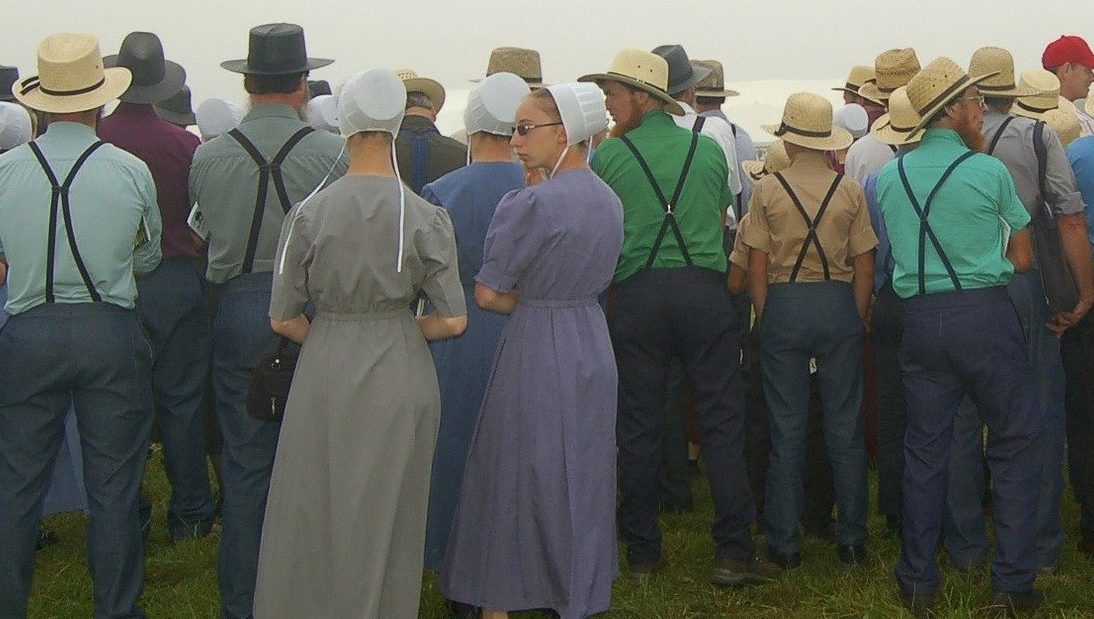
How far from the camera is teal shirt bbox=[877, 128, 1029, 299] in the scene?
4.91 meters

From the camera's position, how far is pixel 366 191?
13.7 feet

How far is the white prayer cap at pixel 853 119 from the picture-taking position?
25.5 ft

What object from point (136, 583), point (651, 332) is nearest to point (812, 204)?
point (651, 332)

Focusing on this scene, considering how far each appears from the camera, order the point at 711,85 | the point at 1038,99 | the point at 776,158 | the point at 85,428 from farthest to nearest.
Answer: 1. the point at 711,85
2. the point at 1038,99
3. the point at 776,158
4. the point at 85,428

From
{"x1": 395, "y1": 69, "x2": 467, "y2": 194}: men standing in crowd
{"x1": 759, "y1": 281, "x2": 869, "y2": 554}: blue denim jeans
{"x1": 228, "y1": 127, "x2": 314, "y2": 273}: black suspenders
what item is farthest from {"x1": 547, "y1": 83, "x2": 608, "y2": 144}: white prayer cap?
{"x1": 395, "y1": 69, "x2": 467, "y2": 194}: men standing in crowd

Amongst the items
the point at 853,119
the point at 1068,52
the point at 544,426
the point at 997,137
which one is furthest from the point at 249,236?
the point at 1068,52

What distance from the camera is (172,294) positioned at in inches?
232

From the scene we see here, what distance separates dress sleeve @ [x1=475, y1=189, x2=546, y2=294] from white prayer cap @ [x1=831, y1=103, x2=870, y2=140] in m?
3.65

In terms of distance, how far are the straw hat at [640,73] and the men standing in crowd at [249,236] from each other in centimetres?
118

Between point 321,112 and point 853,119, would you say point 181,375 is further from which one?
point 853,119

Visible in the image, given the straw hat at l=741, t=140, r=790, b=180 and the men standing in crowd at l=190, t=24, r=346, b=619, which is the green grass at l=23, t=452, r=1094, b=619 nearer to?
the men standing in crowd at l=190, t=24, r=346, b=619

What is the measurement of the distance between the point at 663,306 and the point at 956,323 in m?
1.08

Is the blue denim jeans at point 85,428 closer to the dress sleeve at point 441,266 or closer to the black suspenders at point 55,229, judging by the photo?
the black suspenders at point 55,229

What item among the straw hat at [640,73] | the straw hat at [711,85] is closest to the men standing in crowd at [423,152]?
the straw hat at [640,73]
